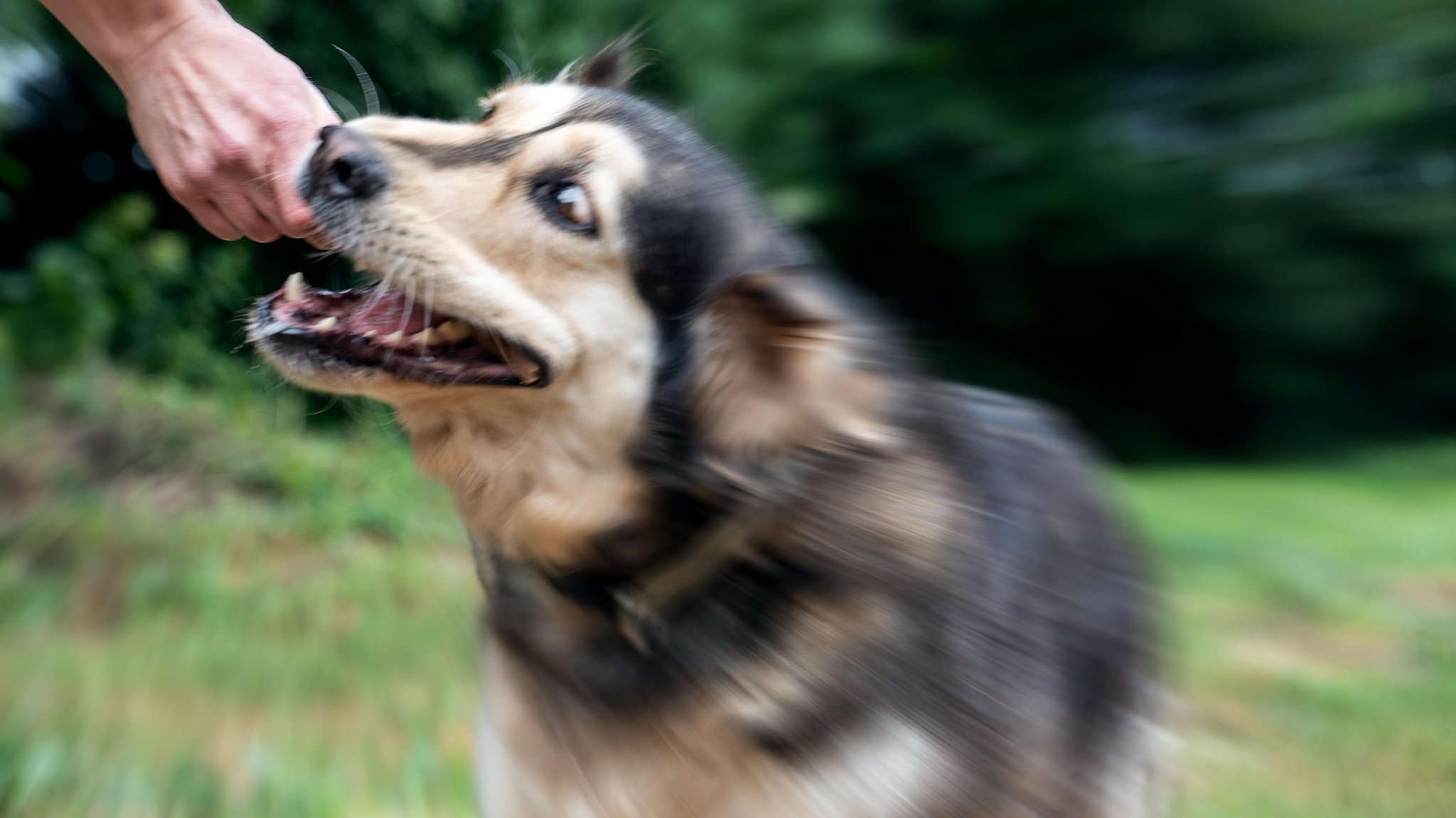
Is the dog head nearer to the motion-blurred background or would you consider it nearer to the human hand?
the human hand

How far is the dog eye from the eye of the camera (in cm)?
179

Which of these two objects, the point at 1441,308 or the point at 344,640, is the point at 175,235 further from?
the point at 1441,308

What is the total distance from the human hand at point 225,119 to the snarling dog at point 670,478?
193 mm

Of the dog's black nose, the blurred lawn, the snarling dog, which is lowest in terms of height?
the blurred lawn

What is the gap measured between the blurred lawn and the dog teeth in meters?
1.01

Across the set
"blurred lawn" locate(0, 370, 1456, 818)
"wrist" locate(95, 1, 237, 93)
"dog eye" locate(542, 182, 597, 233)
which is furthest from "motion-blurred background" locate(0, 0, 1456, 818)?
"dog eye" locate(542, 182, 597, 233)

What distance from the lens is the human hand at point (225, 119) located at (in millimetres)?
1961

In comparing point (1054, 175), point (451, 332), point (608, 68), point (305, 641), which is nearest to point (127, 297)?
point (305, 641)

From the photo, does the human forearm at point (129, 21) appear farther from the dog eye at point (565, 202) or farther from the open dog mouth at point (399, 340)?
the dog eye at point (565, 202)

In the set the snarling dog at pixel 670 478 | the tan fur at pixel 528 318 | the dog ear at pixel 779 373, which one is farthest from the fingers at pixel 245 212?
the dog ear at pixel 779 373

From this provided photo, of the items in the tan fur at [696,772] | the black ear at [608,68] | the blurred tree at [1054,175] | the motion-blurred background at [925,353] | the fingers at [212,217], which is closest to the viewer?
the tan fur at [696,772]

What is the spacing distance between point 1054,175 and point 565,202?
6145 millimetres

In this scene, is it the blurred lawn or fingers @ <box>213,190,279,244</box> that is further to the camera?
the blurred lawn

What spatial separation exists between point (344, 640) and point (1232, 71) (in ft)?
21.1
